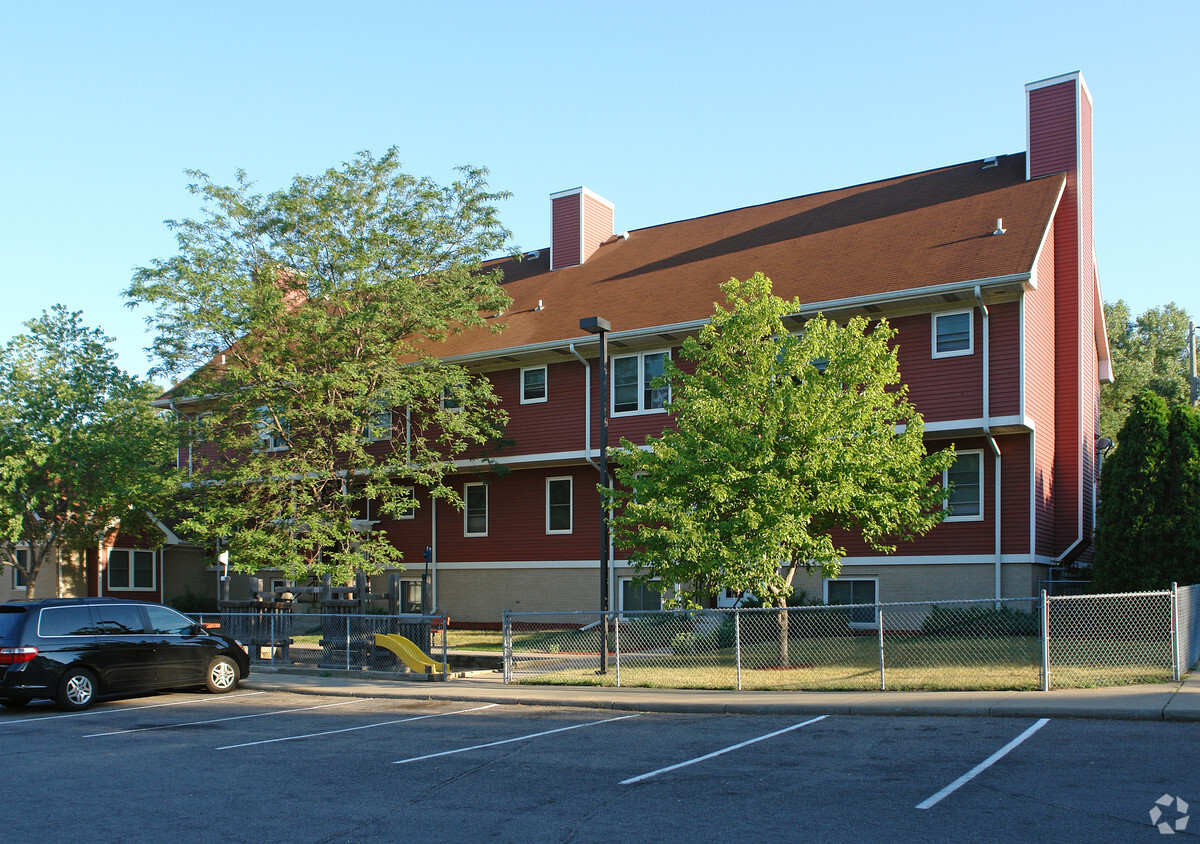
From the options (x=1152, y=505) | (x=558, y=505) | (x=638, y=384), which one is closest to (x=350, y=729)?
(x=638, y=384)

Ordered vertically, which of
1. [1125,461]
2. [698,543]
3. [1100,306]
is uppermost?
[1100,306]

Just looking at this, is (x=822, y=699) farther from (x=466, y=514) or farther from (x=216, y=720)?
(x=466, y=514)

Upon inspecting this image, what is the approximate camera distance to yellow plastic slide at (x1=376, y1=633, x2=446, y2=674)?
18625mm

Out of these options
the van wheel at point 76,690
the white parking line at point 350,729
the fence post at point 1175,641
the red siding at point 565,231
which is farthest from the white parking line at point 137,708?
the red siding at point 565,231

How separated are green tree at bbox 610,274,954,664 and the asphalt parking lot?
4.25 metres

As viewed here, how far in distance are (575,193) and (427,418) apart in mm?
9989

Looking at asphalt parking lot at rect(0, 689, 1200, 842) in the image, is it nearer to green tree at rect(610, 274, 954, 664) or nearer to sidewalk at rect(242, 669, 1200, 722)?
sidewalk at rect(242, 669, 1200, 722)

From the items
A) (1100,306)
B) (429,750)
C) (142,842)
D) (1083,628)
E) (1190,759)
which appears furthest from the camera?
(1100,306)

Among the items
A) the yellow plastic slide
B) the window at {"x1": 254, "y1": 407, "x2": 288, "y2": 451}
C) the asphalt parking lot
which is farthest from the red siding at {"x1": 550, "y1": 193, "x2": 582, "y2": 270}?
the asphalt parking lot

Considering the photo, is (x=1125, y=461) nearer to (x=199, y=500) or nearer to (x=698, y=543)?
(x=698, y=543)

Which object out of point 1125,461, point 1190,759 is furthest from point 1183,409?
point 1190,759

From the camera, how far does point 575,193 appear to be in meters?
33.2

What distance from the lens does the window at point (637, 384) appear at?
1038 inches

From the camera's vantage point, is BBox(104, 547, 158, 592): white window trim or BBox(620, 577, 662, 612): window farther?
BBox(104, 547, 158, 592): white window trim
